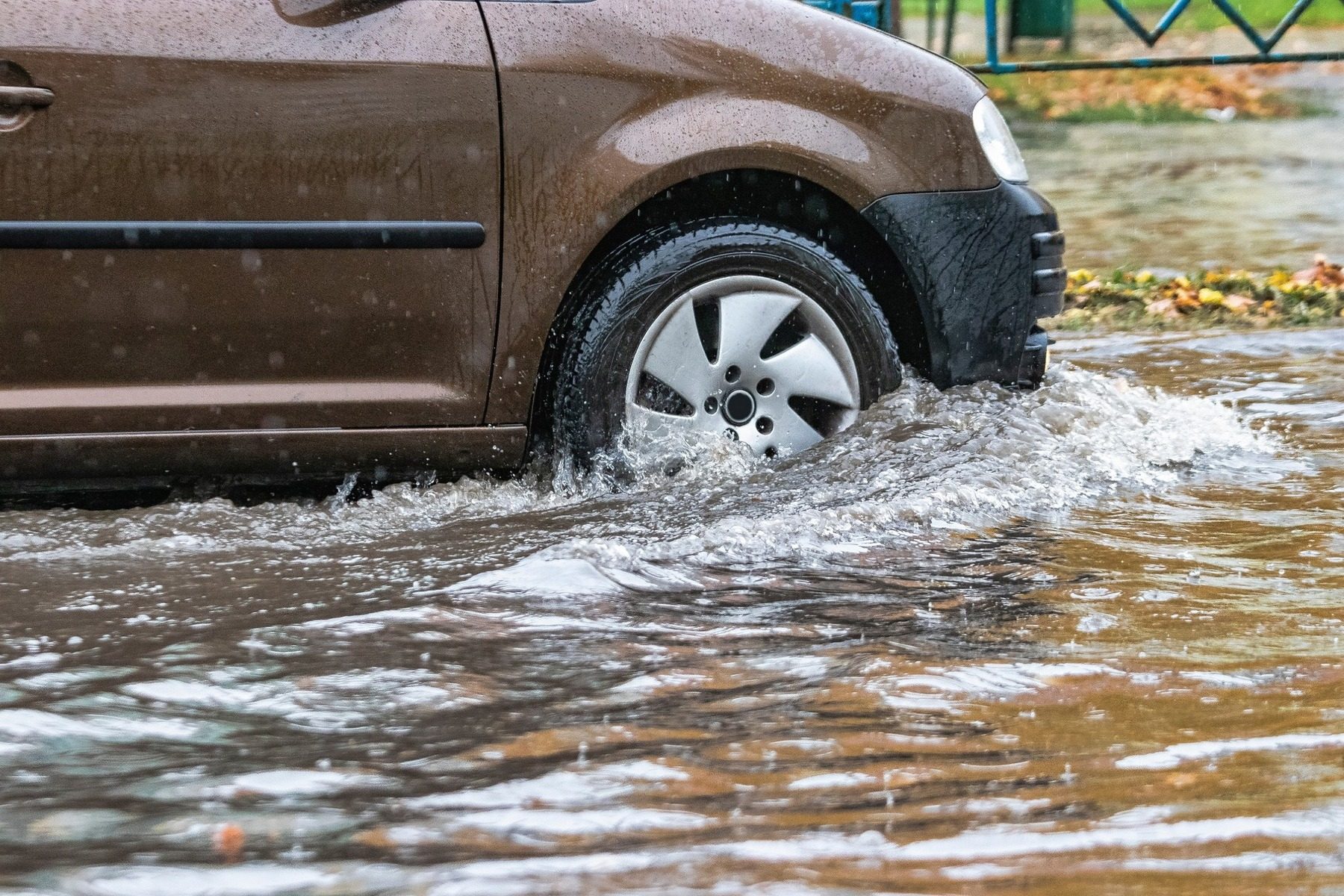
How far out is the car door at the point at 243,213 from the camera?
3453 mm

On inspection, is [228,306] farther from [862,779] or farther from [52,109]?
[862,779]

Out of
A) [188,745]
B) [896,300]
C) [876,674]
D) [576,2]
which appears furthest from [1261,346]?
[188,745]

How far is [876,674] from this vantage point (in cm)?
262

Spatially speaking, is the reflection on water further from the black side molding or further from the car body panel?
the black side molding

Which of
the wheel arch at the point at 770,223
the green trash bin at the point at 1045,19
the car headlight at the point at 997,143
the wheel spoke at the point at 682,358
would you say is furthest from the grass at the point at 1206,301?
the green trash bin at the point at 1045,19

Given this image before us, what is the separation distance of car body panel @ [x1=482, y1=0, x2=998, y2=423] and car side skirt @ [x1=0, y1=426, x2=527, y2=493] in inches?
4.5

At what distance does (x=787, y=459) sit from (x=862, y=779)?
175cm

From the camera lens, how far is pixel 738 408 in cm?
386

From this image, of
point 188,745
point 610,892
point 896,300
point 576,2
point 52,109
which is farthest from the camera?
point 896,300

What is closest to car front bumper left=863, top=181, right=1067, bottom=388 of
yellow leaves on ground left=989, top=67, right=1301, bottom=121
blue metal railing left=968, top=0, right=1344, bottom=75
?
blue metal railing left=968, top=0, right=1344, bottom=75

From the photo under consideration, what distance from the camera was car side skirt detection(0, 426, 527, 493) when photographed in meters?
3.57

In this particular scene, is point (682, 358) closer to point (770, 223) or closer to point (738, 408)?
point (738, 408)

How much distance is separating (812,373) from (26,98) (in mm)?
1851

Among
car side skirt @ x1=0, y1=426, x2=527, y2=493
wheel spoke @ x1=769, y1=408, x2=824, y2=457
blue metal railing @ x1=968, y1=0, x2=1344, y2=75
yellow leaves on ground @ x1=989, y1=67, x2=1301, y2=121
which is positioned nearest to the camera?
car side skirt @ x1=0, y1=426, x2=527, y2=493
